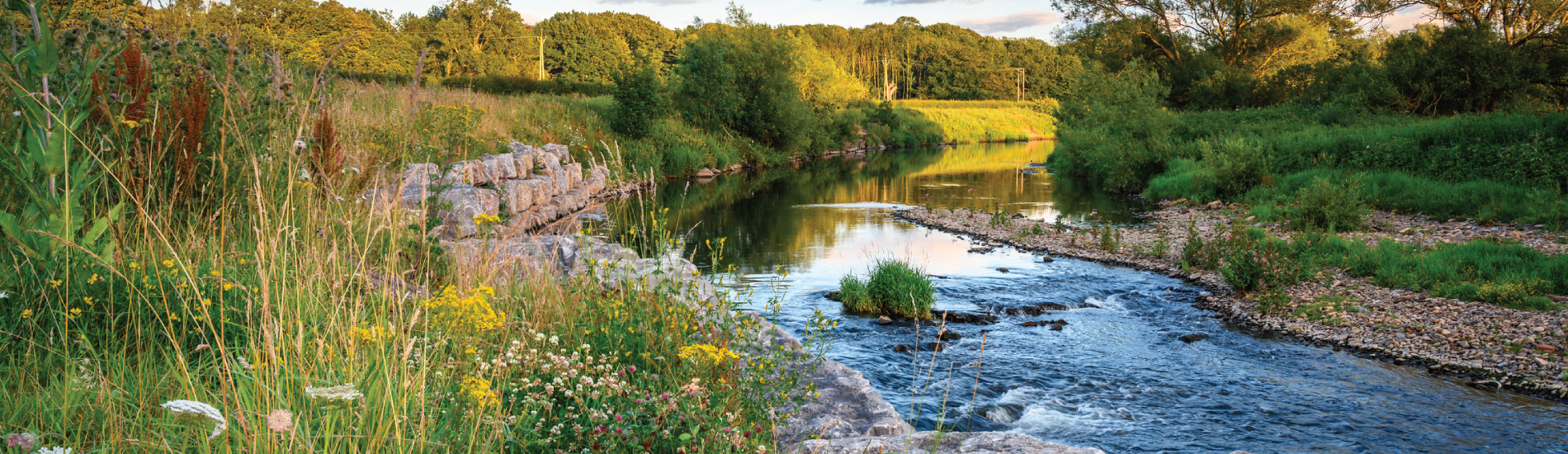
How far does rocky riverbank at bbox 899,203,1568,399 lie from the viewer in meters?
6.55

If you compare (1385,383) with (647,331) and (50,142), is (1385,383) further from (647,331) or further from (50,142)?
(50,142)

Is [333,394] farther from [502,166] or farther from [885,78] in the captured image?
[885,78]

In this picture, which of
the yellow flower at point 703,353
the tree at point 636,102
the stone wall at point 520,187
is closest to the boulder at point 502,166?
the stone wall at point 520,187

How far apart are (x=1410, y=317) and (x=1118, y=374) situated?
334 cm

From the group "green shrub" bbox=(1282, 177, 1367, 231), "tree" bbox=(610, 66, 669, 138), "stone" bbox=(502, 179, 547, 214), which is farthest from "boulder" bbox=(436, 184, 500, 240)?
"tree" bbox=(610, 66, 669, 138)

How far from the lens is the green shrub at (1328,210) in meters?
12.6

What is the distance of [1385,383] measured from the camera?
252 inches

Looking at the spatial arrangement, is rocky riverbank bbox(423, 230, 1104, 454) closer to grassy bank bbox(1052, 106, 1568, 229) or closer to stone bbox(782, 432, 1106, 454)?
stone bbox(782, 432, 1106, 454)

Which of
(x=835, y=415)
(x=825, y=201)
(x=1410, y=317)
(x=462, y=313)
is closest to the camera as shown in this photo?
(x=462, y=313)

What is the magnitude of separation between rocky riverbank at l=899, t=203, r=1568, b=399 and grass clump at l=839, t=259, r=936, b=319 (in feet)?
9.99

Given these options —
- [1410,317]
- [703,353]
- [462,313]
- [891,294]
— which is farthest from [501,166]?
[1410,317]

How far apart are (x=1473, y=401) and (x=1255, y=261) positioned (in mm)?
3517

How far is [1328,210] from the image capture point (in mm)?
12680

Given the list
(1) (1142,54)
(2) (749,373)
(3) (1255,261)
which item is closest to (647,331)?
(2) (749,373)
